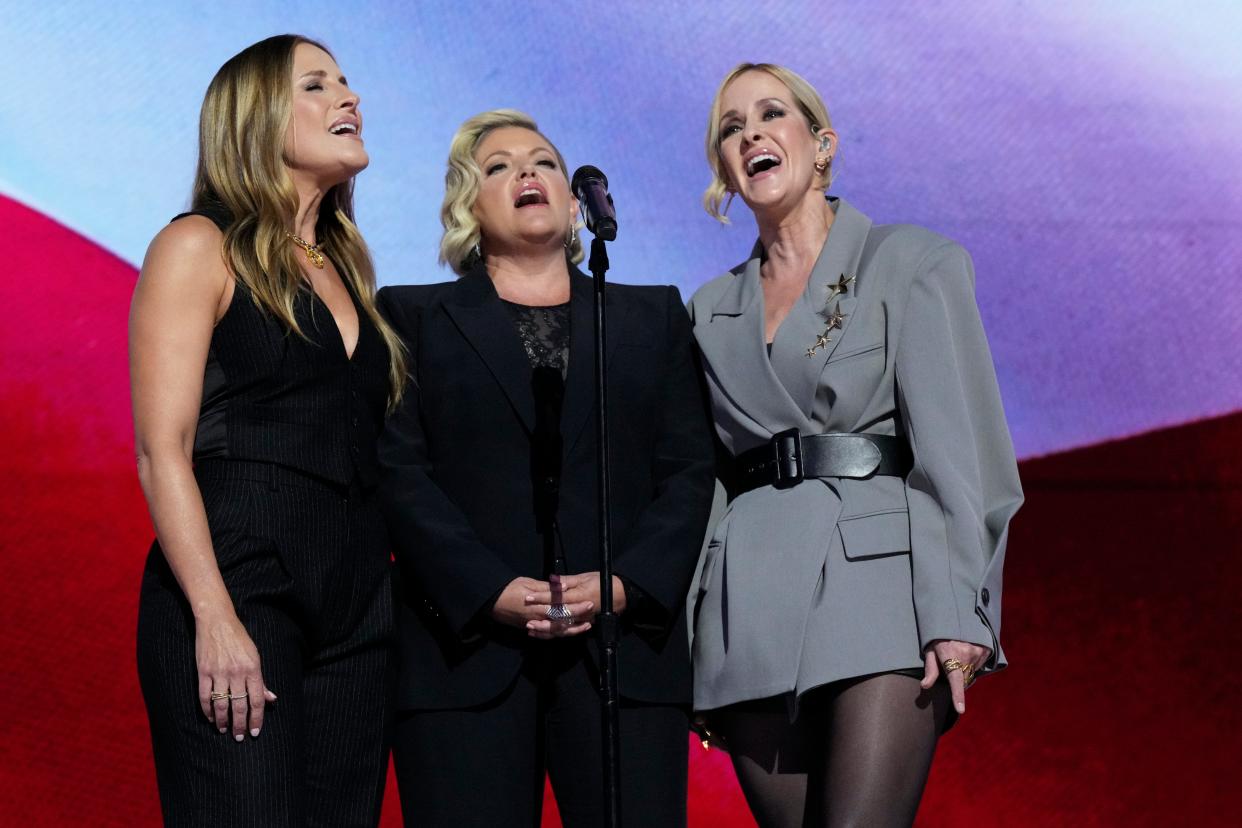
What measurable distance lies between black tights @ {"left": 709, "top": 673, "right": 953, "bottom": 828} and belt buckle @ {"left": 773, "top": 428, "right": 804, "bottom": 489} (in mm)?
339

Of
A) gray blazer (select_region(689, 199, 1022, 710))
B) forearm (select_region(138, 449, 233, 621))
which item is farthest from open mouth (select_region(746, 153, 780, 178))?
forearm (select_region(138, 449, 233, 621))

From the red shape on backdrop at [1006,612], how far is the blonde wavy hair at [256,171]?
116 centimetres

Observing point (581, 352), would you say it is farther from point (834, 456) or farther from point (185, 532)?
point (185, 532)

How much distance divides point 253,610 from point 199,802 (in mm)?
274

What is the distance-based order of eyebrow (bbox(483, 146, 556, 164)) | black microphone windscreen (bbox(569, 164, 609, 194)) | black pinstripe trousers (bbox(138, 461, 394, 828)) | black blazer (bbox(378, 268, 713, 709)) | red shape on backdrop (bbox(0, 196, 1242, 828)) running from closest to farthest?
black pinstripe trousers (bbox(138, 461, 394, 828)) < black microphone windscreen (bbox(569, 164, 609, 194)) < black blazer (bbox(378, 268, 713, 709)) < eyebrow (bbox(483, 146, 556, 164)) < red shape on backdrop (bbox(0, 196, 1242, 828))

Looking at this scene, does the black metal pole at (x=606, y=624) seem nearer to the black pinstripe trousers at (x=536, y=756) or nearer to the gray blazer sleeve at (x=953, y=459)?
the black pinstripe trousers at (x=536, y=756)

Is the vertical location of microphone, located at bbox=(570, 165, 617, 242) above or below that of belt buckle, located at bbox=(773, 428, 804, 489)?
above

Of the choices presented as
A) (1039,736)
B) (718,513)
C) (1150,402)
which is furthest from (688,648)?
(1150,402)

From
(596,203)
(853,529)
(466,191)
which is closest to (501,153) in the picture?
(466,191)

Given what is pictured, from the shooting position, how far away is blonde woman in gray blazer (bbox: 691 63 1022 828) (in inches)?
97.5

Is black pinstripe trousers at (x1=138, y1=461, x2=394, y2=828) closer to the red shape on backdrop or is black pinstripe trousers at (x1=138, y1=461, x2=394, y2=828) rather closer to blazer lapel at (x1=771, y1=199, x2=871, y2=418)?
blazer lapel at (x1=771, y1=199, x2=871, y2=418)

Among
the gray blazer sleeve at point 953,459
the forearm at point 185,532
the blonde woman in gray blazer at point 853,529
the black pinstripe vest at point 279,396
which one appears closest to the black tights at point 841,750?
the blonde woman in gray blazer at point 853,529

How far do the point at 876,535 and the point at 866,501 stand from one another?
6 cm

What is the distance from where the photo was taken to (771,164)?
114 inches
